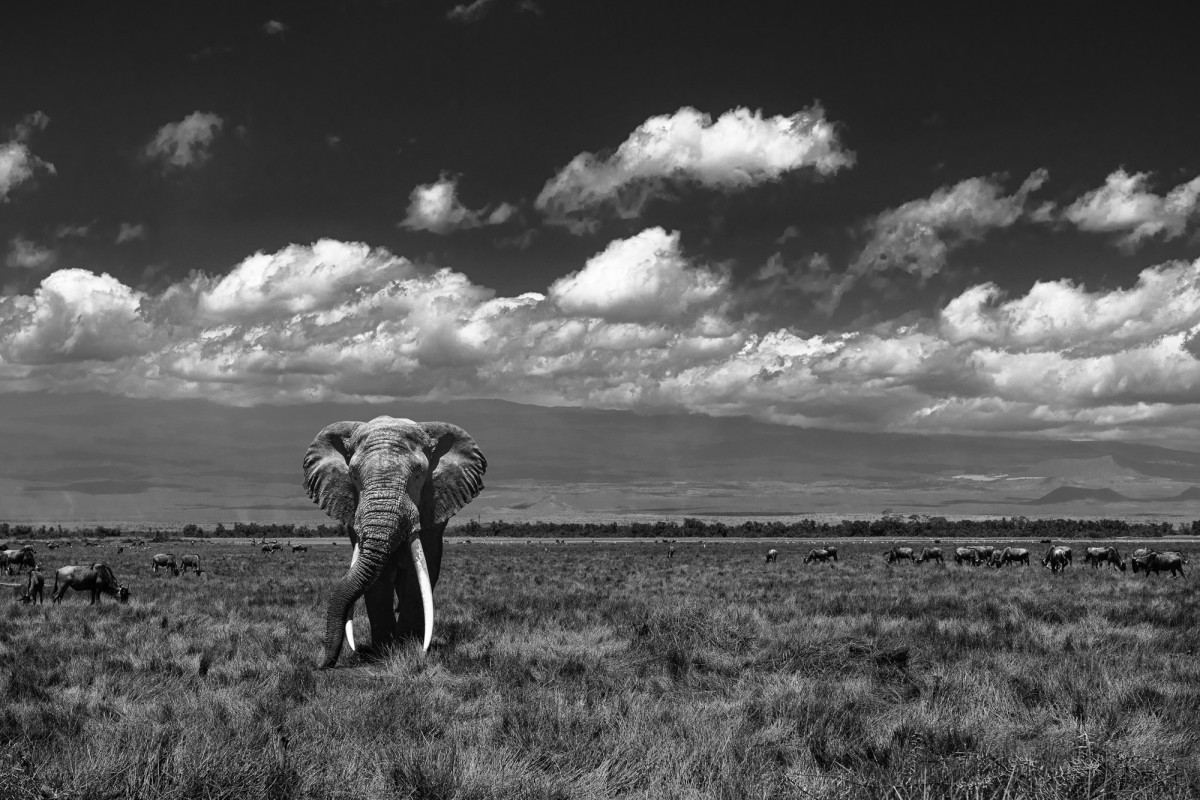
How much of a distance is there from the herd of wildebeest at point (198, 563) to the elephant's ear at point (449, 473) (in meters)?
12.8

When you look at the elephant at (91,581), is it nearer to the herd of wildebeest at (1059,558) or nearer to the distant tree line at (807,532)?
the herd of wildebeest at (1059,558)

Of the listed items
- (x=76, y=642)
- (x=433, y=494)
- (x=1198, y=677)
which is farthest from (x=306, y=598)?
(x=1198, y=677)

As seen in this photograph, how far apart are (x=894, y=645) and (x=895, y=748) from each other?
5216mm

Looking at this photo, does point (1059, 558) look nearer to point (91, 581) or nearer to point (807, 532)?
point (91, 581)

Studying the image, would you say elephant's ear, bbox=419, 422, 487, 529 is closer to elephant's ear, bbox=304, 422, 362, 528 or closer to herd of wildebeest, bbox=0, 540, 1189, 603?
elephant's ear, bbox=304, 422, 362, 528

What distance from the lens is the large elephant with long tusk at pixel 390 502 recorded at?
11883 mm

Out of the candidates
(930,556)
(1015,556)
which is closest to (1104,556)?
(1015,556)

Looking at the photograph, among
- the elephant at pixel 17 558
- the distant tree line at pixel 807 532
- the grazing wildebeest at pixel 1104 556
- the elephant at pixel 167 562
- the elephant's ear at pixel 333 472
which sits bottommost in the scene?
the distant tree line at pixel 807 532

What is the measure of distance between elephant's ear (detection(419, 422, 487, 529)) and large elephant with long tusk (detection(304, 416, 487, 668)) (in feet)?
0.05

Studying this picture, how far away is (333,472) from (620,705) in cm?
678

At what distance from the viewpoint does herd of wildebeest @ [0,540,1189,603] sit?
21.9m

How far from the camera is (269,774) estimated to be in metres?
5.82

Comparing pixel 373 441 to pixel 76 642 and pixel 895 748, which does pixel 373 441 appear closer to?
pixel 76 642

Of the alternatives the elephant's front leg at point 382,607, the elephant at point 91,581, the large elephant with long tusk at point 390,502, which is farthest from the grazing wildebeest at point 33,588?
the elephant's front leg at point 382,607
